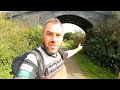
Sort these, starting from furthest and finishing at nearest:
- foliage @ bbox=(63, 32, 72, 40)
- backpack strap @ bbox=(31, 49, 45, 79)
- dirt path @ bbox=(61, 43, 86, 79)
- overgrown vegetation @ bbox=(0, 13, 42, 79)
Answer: dirt path @ bbox=(61, 43, 86, 79) → overgrown vegetation @ bbox=(0, 13, 42, 79) → foliage @ bbox=(63, 32, 72, 40) → backpack strap @ bbox=(31, 49, 45, 79)

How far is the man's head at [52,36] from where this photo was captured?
3.09 meters

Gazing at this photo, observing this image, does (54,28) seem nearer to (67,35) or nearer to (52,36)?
(52,36)

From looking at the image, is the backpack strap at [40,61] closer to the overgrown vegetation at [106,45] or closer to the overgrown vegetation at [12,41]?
the overgrown vegetation at [12,41]

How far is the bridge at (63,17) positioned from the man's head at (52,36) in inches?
68.0

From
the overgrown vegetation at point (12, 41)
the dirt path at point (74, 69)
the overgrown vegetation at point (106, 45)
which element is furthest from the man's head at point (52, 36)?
the overgrown vegetation at point (106, 45)

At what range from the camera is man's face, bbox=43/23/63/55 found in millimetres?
3090

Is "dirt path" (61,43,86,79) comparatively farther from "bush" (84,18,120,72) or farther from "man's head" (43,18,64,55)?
"man's head" (43,18,64,55)

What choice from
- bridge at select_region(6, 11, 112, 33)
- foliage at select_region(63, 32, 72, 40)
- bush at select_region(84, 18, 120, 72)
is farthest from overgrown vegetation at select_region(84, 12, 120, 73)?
foliage at select_region(63, 32, 72, 40)

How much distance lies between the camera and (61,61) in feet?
10.2
